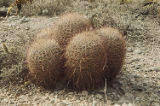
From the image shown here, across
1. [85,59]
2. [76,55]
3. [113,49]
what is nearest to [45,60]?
[76,55]

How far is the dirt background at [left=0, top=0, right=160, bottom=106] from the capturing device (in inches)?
130

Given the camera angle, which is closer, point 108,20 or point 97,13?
point 108,20

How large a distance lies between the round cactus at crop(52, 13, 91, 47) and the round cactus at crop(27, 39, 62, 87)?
0.15 m

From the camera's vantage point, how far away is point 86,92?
10.9 ft

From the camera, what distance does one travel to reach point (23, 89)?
357 cm

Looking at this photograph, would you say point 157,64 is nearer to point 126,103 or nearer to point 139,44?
point 139,44

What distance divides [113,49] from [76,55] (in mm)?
559

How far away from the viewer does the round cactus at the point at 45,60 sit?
3.25 metres

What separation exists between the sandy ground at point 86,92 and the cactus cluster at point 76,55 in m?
0.17

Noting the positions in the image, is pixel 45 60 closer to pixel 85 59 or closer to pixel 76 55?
pixel 76 55

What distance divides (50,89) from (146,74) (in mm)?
1540

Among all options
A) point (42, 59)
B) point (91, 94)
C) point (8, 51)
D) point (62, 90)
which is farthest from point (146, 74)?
point (8, 51)

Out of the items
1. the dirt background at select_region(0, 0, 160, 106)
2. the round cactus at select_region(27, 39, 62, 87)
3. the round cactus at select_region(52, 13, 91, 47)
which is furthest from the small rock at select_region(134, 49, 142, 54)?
the round cactus at select_region(27, 39, 62, 87)

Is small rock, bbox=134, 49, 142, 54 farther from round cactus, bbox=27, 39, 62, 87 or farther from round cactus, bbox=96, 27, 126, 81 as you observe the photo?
round cactus, bbox=27, 39, 62, 87
